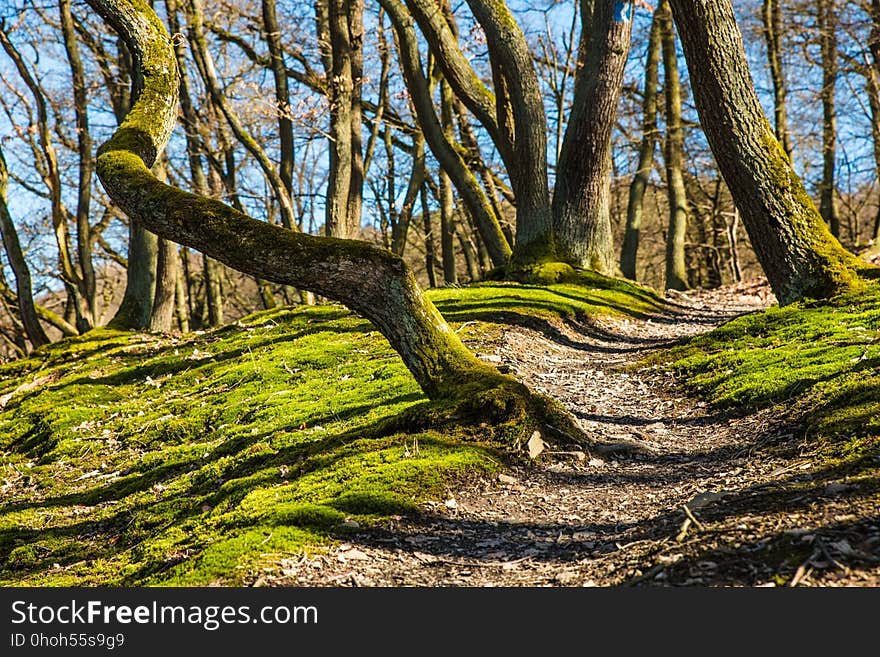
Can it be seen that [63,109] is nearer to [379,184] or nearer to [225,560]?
[379,184]

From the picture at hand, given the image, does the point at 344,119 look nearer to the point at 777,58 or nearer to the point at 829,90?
the point at 777,58

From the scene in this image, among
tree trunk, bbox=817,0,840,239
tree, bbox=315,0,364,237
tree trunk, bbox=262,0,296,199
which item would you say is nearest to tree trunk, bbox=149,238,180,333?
tree, bbox=315,0,364,237

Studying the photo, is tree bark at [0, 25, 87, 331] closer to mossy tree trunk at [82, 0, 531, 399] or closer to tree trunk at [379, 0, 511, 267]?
tree trunk at [379, 0, 511, 267]

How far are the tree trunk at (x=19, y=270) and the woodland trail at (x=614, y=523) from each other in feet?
39.6

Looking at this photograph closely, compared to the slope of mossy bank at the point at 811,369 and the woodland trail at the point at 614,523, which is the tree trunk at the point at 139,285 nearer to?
the woodland trail at the point at 614,523

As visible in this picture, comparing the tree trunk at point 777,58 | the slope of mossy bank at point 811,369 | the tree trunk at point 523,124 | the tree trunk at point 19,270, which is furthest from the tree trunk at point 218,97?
the tree trunk at point 777,58

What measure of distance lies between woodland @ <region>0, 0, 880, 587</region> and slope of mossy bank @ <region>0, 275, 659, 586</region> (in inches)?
1.5

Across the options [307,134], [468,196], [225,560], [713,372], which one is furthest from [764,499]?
[307,134]

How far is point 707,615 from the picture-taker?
295 cm

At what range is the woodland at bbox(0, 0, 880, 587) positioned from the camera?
4.25 metres

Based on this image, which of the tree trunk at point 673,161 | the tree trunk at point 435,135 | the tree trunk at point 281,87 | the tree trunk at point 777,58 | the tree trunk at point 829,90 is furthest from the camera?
the tree trunk at point 777,58

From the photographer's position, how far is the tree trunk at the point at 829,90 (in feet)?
71.3

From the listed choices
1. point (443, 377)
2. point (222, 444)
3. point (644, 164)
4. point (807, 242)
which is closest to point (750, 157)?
point (807, 242)

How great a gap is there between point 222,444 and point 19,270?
31.4ft
